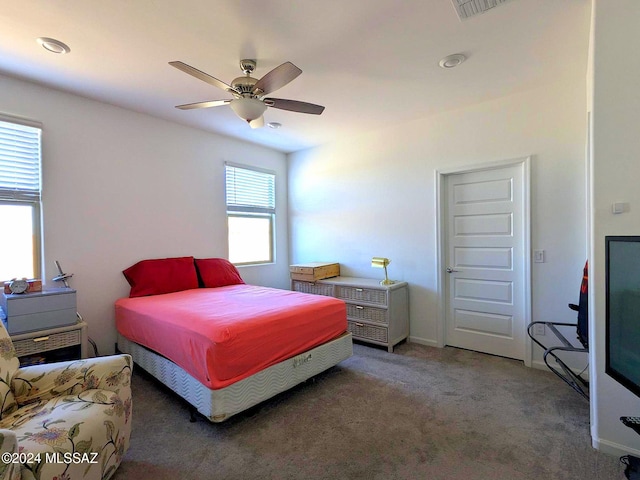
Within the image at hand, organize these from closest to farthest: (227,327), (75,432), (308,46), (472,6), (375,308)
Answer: (75,432) → (472,6) → (227,327) → (308,46) → (375,308)

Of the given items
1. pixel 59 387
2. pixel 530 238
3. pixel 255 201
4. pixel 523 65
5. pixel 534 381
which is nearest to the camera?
pixel 59 387

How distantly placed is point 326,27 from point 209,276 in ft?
9.47

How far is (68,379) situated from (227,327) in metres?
0.87

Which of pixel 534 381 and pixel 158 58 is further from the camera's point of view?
pixel 534 381

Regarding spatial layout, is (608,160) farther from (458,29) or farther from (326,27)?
(326,27)

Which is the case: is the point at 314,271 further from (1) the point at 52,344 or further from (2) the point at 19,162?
(2) the point at 19,162

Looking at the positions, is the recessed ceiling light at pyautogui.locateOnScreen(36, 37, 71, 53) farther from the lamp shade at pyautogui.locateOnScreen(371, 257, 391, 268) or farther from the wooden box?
the lamp shade at pyautogui.locateOnScreen(371, 257, 391, 268)

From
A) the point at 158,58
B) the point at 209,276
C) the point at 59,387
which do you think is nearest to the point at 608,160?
the point at 158,58

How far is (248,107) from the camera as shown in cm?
228

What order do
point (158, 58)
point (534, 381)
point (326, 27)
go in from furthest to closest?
point (534, 381) → point (158, 58) → point (326, 27)

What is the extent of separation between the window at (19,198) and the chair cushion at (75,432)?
1708mm

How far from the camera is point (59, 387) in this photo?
5.47ft

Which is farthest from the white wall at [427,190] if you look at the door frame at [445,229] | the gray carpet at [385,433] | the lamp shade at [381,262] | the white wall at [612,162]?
the white wall at [612,162]

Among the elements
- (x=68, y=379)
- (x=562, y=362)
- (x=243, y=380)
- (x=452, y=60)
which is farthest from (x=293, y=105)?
(x=562, y=362)
